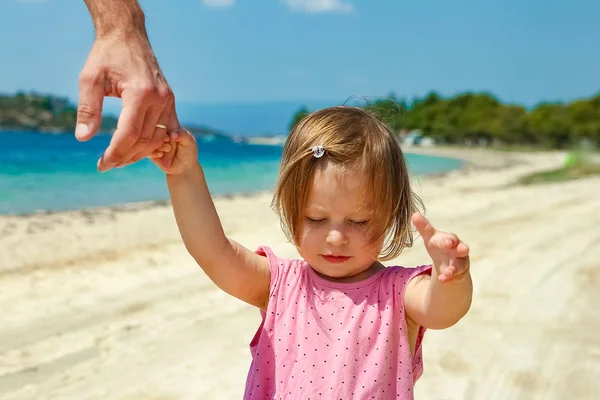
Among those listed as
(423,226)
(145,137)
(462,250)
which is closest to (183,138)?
(145,137)

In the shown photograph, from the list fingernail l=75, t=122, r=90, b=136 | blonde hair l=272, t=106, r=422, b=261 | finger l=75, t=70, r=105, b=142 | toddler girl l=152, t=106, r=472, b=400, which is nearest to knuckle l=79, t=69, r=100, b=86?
finger l=75, t=70, r=105, b=142

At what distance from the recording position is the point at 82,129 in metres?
1.37

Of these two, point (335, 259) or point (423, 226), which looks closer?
point (423, 226)

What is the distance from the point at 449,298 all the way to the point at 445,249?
0.18 m

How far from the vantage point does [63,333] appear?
12.2 ft

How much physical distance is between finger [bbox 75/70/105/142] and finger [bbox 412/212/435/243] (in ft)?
2.54

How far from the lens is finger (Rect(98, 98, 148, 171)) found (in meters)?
1.43

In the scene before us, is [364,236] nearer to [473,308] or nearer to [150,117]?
[150,117]

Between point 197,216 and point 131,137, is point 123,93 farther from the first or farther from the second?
point 197,216

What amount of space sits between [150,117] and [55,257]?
204 inches

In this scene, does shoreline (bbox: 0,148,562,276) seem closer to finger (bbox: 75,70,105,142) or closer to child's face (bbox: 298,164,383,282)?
child's face (bbox: 298,164,383,282)

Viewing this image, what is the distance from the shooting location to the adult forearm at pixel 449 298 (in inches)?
65.8

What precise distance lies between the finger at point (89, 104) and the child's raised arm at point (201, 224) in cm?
36

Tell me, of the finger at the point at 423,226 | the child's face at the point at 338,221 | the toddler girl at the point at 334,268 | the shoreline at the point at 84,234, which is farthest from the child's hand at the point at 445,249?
the shoreline at the point at 84,234
